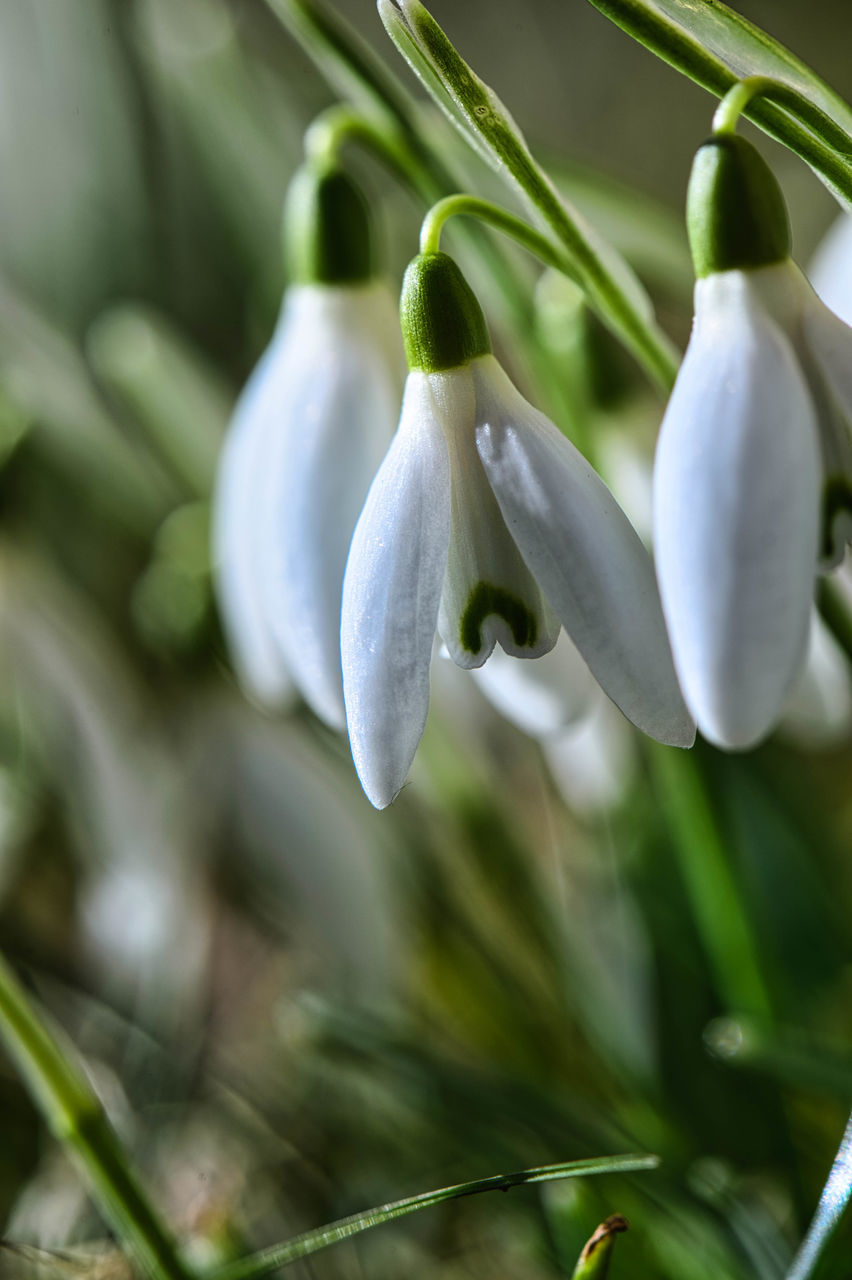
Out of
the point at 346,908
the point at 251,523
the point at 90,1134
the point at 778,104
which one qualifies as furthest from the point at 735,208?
the point at 346,908

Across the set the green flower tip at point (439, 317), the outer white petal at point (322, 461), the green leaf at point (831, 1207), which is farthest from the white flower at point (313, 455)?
the green leaf at point (831, 1207)

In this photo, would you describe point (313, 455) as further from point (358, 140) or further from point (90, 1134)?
point (90, 1134)

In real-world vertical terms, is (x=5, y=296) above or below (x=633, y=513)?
below

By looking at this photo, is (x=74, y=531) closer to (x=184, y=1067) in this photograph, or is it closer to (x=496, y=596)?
(x=184, y=1067)

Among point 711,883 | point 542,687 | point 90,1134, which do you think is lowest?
point 90,1134

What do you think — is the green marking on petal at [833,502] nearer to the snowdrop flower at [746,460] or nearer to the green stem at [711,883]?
the snowdrop flower at [746,460]

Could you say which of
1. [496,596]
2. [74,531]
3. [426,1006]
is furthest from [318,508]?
[74,531]
